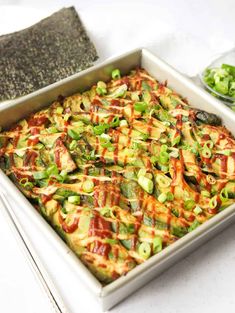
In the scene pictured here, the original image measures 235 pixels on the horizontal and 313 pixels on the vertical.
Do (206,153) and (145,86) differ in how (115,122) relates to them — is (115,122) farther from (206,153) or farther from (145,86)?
(206,153)

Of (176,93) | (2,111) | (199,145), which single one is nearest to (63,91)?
(2,111)

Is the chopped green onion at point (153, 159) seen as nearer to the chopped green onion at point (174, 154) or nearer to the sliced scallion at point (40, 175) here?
the chopped green onion at point (174, 154)

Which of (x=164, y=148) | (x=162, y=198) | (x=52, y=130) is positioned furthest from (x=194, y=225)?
(x=52, y=130)

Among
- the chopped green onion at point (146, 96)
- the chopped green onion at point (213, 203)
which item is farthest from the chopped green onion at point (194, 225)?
the chopped green onion at point (146, 96)

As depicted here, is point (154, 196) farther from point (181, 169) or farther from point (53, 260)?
point (53, 260)

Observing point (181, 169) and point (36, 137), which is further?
point (36, 137)

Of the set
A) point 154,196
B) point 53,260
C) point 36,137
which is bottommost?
point 53,260

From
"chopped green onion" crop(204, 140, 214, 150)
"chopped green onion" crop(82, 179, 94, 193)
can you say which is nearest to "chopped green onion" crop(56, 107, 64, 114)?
"chopped green onion" crop(82, 179, 94, 193)
